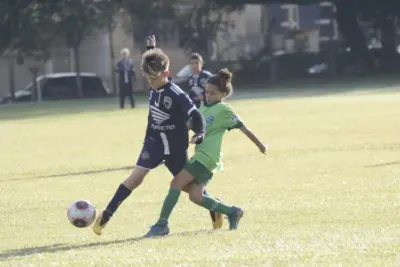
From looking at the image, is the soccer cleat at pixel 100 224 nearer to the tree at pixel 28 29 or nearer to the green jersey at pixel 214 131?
the green jersey at pixel 214 131

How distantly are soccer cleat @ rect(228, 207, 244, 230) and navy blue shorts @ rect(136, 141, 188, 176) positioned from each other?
1.93ft

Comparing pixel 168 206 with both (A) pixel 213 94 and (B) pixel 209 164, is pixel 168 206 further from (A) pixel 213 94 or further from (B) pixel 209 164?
(A) pixel 213 94

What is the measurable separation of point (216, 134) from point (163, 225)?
3.43 ft

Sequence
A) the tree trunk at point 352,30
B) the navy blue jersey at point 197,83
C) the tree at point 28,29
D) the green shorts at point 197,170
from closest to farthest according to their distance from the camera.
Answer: the green shorts at point 197,170
the navy blue jersey at point 197,83
the tree at point 28,29
the tree trunk at point 352,30

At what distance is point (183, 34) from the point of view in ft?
168

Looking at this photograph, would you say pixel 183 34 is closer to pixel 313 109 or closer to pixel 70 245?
pixel 313 109

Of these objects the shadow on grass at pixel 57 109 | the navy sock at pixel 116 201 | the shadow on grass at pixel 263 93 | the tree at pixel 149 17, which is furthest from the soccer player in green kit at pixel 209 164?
the tree at pixel 149 17

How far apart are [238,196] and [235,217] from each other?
2.92 meters

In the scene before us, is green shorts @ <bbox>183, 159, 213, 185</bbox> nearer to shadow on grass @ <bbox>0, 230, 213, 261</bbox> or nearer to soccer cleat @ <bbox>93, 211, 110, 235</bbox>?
shadow on grass @ <bbox>0, 230, 213, 261</bbox>

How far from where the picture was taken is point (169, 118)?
970cm

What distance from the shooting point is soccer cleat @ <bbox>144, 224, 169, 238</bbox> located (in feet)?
31.3

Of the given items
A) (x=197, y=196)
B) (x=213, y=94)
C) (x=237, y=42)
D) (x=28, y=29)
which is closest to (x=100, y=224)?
(x=197, y=196)

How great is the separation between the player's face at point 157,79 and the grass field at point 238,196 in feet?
4.19

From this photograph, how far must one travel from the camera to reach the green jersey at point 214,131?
9.89 meters
